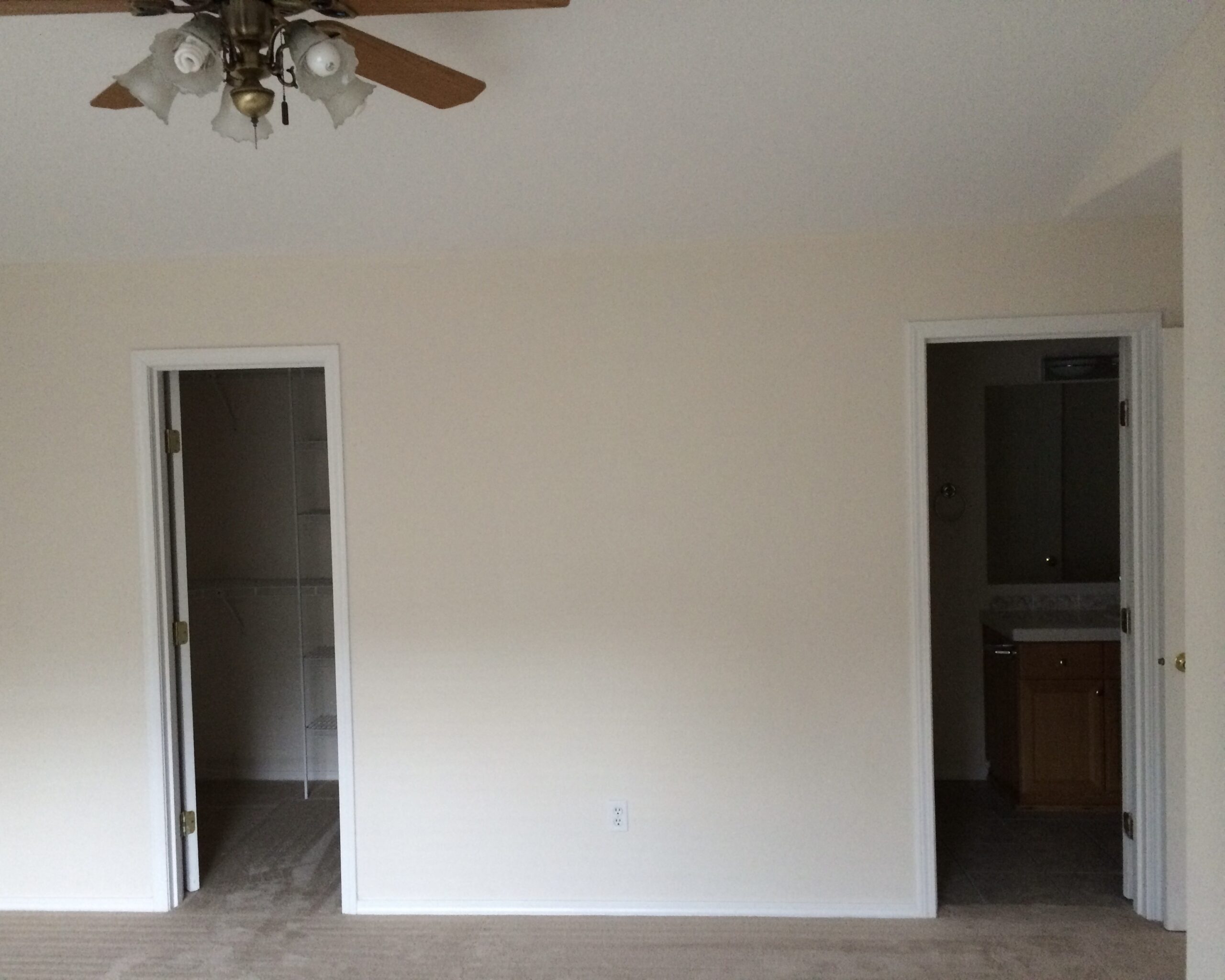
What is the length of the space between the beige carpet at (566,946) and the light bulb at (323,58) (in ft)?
8.84

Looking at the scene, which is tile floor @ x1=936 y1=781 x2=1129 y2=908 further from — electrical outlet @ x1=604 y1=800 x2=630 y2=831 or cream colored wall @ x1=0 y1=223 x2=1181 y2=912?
electrical outlet @ x1=604 y1=800 x2=630 y2=831

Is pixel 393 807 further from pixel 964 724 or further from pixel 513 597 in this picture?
pixel 964 724

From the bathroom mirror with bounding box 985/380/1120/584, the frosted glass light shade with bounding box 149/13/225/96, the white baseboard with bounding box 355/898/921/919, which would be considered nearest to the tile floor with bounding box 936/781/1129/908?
the white baseboard with bounding box 355/898/921/919

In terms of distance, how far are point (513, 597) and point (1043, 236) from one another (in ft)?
7.17

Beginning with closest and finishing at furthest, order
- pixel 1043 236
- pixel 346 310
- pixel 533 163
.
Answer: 1. pixel 533 163
2. pixel 1043 236
3. pixel 346 310

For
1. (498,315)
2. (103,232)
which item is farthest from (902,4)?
(103,232)

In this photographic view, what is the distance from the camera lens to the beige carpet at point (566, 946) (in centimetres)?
312

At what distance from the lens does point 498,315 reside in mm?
3504

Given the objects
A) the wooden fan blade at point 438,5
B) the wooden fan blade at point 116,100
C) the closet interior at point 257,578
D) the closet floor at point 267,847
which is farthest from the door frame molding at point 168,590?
the wooden fan blade at point 438,5

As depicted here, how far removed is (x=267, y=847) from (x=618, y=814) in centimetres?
168

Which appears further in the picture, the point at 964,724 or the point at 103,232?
the point at 964,724

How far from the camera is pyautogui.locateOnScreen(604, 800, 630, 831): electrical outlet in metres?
3.51

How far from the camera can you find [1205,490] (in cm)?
214

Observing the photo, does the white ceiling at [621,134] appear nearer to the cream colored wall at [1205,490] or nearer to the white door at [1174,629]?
the cream colored wall at [1205,490]
